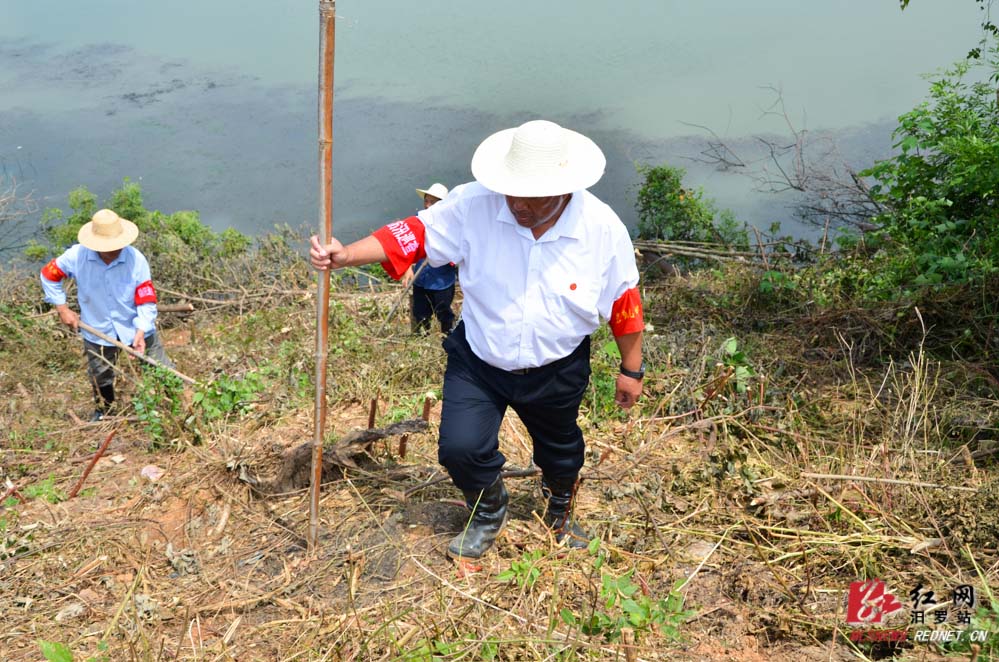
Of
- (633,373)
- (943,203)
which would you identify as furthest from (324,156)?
(943,203)

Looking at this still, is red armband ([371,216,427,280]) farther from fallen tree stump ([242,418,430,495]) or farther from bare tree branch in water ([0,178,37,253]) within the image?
bare tree branch in water ([0,178,37,253])

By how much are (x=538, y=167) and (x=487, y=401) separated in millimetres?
801

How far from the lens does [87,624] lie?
2836 mm

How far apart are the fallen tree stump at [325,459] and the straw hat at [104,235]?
173 cm

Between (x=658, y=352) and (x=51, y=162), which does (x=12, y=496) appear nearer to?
(x=658, y=352)

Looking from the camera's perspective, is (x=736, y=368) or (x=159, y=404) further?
(x=159, y=404)

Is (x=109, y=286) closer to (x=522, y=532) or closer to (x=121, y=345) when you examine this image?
(x=121, y=345)

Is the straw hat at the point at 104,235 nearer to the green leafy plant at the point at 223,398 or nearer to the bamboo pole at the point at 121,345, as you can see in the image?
the bamboo pole at the point at 121,345

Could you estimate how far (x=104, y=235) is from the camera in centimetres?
469

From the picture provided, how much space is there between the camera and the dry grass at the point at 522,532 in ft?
8.66

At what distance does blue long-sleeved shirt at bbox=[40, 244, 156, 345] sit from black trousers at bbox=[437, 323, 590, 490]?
2.63m

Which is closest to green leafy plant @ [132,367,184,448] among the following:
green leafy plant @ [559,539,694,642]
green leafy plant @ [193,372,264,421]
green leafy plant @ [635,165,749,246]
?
green leafy plant @ [193,372,264,421]

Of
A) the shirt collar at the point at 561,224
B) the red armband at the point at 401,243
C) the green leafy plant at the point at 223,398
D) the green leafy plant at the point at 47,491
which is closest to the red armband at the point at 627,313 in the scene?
the shirt collar at the point at 561,224

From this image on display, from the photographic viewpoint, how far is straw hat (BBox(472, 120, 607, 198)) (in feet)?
8.60
